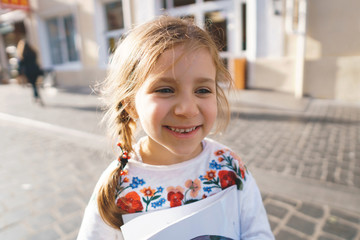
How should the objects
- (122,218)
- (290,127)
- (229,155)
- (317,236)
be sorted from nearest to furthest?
(122,218)
(229,155)
(317,236)
(290,127)

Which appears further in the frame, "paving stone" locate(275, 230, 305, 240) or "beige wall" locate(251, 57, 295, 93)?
"beige wall" locate(251, 57, 295, 93)

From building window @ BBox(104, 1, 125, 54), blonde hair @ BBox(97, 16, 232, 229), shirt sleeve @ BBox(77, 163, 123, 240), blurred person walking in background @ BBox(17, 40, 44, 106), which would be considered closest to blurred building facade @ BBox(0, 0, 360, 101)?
building window @ BBox(104, 1, 125, 54)

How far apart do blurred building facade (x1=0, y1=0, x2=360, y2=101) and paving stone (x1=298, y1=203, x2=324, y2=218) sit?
2667 mm

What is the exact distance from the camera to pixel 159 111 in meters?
A: 1.01

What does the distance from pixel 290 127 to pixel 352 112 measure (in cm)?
168

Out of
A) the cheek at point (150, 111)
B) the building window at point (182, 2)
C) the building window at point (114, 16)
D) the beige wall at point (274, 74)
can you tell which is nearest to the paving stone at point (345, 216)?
the cheek at point (150, 111)

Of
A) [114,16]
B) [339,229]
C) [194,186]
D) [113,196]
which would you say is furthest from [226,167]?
[114,16]

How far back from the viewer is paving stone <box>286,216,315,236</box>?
2023mm

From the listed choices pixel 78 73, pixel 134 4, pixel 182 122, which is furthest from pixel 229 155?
pixel 78 73

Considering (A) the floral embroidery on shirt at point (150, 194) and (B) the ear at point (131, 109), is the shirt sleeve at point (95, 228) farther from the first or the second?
(B) the ear at point (131, 109)

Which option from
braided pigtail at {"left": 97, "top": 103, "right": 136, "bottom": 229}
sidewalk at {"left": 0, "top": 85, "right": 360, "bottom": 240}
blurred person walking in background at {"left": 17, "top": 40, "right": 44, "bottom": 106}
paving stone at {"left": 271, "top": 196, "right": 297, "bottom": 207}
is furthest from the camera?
blurred person walking in background at {"left": 17, "top": 40, "right": 44, "bottom": 106}

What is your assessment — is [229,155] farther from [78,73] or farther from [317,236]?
[78,73]

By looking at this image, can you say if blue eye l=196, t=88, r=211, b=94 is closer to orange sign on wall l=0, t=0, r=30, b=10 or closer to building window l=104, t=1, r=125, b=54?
building window l=104, t=1, r=125, b=54

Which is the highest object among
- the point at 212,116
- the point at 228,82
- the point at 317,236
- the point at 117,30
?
the point at 117,30
